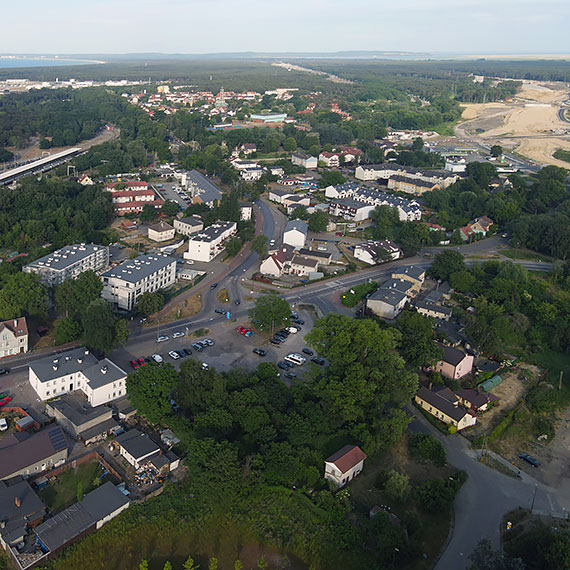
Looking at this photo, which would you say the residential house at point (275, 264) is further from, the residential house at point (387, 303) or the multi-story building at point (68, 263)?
the multi-story building at point (68, 263)

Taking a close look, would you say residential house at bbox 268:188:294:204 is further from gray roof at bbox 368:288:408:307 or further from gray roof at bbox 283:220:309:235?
gray roof at bbox 368:288:408:307

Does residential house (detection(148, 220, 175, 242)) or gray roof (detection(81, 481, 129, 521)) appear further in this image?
residential house (detection(148, 220, 175, 242))

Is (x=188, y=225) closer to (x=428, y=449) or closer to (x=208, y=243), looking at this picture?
(x=208, y=243)

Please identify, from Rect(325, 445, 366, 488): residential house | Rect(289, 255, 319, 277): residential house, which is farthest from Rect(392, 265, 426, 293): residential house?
Rect(325, 445, 366, 488): residential house

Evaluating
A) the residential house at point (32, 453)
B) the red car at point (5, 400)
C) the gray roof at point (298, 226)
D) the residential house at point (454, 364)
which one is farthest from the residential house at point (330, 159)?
the residential house at point (32, 453)

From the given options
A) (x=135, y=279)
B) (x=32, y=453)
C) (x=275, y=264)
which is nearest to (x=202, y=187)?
(x=275, y=264)

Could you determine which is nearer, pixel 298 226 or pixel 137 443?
pixel 137 443
